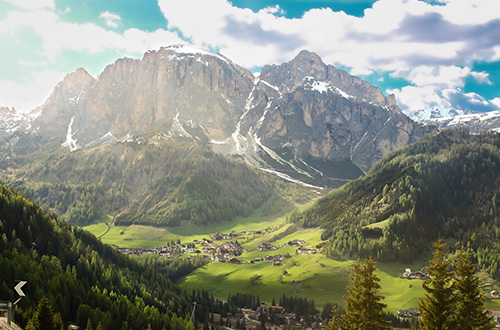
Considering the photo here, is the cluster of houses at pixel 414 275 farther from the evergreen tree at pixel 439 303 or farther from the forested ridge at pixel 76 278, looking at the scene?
the evergreen tree at pixel 439 303

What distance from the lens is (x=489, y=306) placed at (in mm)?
144125

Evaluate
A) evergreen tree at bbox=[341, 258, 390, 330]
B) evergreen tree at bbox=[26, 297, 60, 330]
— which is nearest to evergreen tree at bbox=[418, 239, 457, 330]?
evergreen tree at bbox=[341, 258, 390, 330]

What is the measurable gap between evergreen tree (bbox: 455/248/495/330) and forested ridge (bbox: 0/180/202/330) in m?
66.7

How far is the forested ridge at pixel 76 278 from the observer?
94.9m

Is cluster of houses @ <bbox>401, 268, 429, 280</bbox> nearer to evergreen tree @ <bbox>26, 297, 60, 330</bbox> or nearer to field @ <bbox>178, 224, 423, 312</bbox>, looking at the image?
field @ <bbox>178, 224, 423, 312</bbox>

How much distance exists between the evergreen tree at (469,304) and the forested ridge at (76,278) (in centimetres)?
6673

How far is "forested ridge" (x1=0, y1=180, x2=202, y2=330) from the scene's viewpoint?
94944mm

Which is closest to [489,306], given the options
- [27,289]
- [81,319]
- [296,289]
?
[296,289]

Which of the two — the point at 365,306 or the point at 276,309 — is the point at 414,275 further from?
the point at 365,306

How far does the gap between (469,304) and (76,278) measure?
10336 centimetres

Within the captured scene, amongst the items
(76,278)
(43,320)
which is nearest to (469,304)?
(43,320)

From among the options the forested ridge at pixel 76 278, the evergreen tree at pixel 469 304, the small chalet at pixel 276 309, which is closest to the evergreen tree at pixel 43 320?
the forested ridge at pixel 76 278

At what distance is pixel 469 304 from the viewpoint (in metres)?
41.4

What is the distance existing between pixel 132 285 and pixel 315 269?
9387cm
